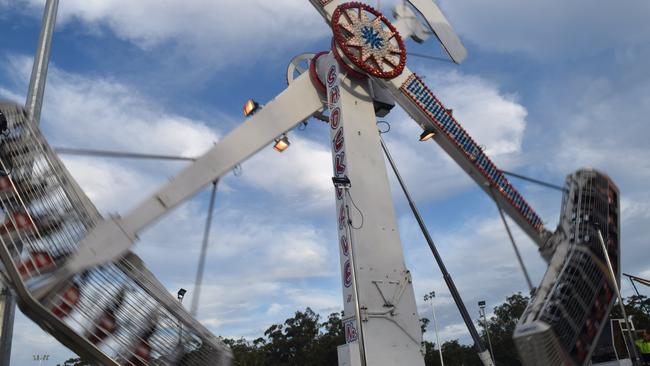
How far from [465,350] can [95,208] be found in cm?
5875

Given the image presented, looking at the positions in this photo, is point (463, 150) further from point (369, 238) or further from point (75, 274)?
point (75, 274)

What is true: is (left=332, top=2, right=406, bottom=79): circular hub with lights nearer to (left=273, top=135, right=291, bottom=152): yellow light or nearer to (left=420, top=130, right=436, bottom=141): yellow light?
(left=420, top=130, right=436, bottom=141): yellow light

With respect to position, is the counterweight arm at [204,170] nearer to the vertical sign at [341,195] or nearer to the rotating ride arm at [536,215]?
the vertical sign at [341,195]

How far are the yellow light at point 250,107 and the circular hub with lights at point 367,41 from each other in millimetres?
2462

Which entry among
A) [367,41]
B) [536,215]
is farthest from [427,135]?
[536,215]

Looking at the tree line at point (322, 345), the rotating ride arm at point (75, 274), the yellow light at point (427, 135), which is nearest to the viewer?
the rotating ride arm at point (75, 274)

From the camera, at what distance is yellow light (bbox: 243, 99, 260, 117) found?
12273 millimetres

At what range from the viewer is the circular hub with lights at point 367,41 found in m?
12.6

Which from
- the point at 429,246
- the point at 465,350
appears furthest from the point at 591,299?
the point at 465,350

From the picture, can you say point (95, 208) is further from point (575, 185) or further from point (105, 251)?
point (575, 185)

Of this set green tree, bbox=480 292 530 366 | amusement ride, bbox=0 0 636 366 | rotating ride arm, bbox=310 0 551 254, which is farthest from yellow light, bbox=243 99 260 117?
green tree, bbox=480 292 530 366

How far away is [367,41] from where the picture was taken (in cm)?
1312

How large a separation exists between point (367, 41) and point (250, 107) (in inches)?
141

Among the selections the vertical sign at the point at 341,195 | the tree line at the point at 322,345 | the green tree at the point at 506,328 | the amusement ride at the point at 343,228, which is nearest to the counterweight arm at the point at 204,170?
the amusement ride at the point at 343,228
